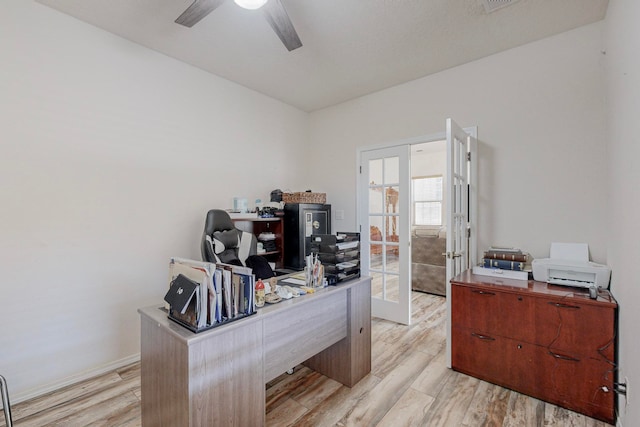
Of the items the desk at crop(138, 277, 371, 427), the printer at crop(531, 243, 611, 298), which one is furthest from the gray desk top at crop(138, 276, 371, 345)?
the printer at crop(531, 243, 611, 298)

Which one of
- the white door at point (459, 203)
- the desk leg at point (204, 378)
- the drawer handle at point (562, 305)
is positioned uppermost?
the white door at point (459, 203)

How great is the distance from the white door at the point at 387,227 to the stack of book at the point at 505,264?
0.93 metres

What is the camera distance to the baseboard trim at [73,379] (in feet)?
6.57

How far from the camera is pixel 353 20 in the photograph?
2260 millimetres

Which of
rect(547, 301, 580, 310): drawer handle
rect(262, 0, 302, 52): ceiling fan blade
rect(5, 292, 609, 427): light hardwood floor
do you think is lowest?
rect(5, 292, 609, 427): light hardwood floor

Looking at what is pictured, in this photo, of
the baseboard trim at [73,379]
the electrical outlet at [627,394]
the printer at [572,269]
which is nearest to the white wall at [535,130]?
the printer at [572,269]

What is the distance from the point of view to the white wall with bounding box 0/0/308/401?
2.01 m

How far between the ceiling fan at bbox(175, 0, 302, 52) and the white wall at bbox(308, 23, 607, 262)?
1.84 m

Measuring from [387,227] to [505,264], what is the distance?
132 centimetres

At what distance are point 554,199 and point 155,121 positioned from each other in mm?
3601

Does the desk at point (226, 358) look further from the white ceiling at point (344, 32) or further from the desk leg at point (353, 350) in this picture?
the white ceiling at point (344, 32)

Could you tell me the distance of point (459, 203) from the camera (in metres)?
2.60

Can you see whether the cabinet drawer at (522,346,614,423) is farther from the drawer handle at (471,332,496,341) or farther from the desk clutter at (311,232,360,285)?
the desk clutter at (311,232,360,285)

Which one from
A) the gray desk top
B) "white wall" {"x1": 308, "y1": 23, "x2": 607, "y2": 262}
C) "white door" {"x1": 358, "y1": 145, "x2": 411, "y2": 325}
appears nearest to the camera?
the gray desk top
